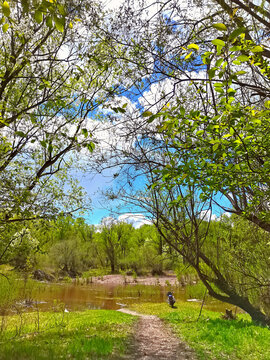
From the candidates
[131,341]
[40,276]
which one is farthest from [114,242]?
[131,341]

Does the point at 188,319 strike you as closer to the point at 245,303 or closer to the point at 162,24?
the point at 245,303

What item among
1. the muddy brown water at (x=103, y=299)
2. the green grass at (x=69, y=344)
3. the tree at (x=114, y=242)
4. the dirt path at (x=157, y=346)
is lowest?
the muddy brown water at (x=103, y=299)

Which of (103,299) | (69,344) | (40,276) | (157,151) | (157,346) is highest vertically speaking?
(157,151)

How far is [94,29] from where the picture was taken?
16.7ft

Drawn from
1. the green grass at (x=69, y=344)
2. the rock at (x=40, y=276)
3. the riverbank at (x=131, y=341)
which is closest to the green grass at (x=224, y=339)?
the riverbank at (x=131, y=341)

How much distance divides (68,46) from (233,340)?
9.51 meters

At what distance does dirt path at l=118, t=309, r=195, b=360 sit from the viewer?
6758 millimetres

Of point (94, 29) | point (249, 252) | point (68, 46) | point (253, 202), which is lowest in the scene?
point (249, 252)

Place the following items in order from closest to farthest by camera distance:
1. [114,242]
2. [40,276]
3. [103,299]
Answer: [103,299] < [40,276] < [114,242]

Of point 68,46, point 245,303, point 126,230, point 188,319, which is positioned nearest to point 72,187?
point 68,46

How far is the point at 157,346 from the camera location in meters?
7.82

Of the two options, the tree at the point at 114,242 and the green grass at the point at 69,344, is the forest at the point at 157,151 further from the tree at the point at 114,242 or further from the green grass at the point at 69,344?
the tree at the point at 114,242

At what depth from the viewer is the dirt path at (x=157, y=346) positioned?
22.2 ft

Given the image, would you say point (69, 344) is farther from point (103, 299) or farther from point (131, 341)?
point (103, 299)
